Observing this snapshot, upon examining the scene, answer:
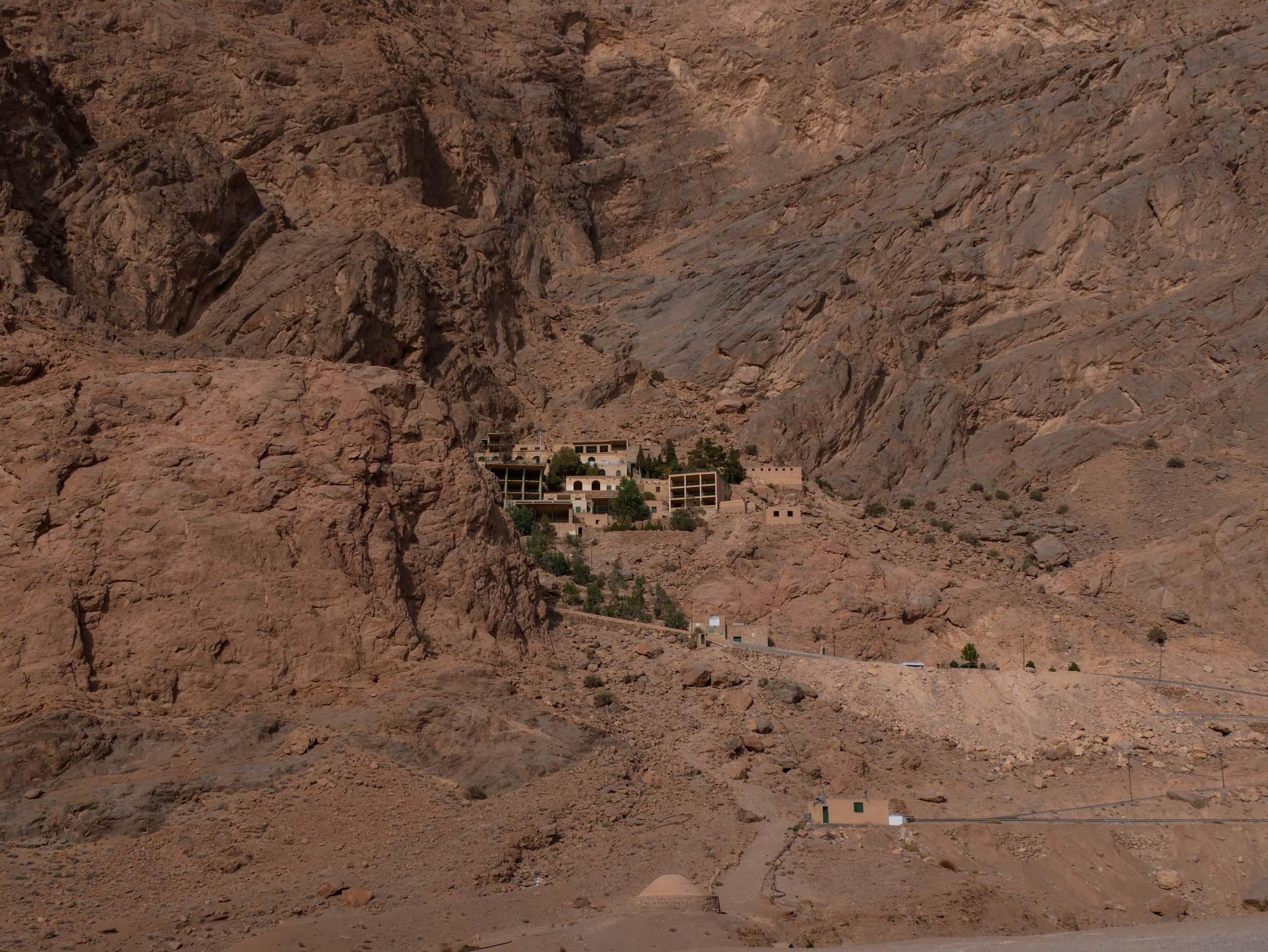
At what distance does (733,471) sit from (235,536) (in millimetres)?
29597

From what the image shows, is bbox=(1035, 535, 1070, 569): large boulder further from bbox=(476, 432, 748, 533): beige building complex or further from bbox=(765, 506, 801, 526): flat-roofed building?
bbox=(476, 432, 748, 533): beige building complex

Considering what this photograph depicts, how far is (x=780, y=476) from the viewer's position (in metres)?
58.0

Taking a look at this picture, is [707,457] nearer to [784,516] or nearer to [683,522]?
[683,522]

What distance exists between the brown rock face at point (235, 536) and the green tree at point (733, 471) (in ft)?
68.7

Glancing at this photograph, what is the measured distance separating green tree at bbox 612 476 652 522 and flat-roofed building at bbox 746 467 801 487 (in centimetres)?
594

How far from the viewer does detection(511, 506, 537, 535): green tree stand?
2082 inches

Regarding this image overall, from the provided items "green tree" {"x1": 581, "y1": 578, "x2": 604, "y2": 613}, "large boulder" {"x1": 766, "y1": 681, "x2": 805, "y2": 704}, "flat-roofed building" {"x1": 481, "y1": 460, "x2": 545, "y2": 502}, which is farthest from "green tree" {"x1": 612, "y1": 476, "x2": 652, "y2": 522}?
"large boulder" {"x1": 766, "y1": 681, "x2": 805, "y2": 704}

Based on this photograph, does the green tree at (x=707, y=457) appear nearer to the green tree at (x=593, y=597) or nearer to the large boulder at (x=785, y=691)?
the green tree at (x=593, y=597)

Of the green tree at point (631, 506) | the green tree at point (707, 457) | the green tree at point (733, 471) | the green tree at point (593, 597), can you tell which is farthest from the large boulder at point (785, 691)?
the green tree at point (707, 457)

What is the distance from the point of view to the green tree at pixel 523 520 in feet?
173

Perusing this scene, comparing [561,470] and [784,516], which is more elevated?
[561,470]

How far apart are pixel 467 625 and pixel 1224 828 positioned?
782 inches

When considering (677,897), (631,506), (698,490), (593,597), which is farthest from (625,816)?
(698,490)

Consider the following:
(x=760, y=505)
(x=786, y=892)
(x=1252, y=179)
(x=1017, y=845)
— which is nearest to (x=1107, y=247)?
(x=1252, y=179)
